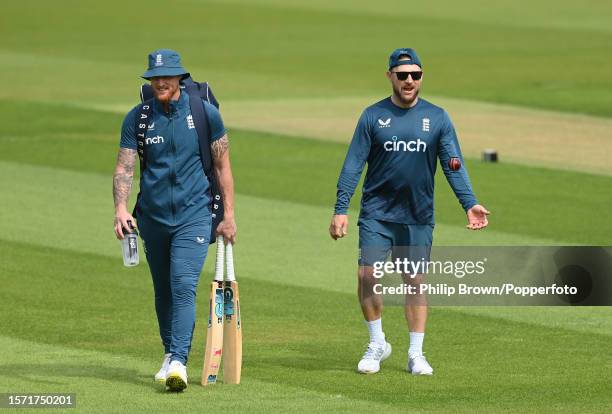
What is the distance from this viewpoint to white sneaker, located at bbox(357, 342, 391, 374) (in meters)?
13.2

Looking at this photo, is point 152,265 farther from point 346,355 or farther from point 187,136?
point 346,355

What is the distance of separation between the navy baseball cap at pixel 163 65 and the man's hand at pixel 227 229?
3.70ft

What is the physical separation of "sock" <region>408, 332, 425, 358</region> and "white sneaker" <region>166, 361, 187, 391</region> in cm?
189

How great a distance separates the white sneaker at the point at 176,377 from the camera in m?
12.1

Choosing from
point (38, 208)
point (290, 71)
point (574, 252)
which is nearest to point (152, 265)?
point (574, 252)

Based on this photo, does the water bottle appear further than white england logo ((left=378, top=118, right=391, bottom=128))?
No

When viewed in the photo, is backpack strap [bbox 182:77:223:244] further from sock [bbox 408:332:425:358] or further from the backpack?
sock [bbox 408:332:425:358]

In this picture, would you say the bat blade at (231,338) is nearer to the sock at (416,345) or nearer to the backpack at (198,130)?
the backpack at (198,130)

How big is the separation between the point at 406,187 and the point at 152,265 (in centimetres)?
202

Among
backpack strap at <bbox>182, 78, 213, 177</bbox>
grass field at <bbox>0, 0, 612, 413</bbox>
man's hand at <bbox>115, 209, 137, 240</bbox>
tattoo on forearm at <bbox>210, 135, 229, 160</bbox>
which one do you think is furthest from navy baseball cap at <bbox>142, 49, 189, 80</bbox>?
grass field at <bbox>0, 0, 612, 413</bbox>

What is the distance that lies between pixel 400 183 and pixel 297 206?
9.55 metres

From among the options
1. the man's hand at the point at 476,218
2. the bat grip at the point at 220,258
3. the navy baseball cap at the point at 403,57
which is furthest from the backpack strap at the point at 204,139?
the man's hand at the point at 476,218

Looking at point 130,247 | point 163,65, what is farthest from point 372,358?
point 163,65

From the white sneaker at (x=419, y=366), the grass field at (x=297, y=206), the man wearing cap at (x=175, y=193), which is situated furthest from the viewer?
the white sneaker at (x=419, y=366)
